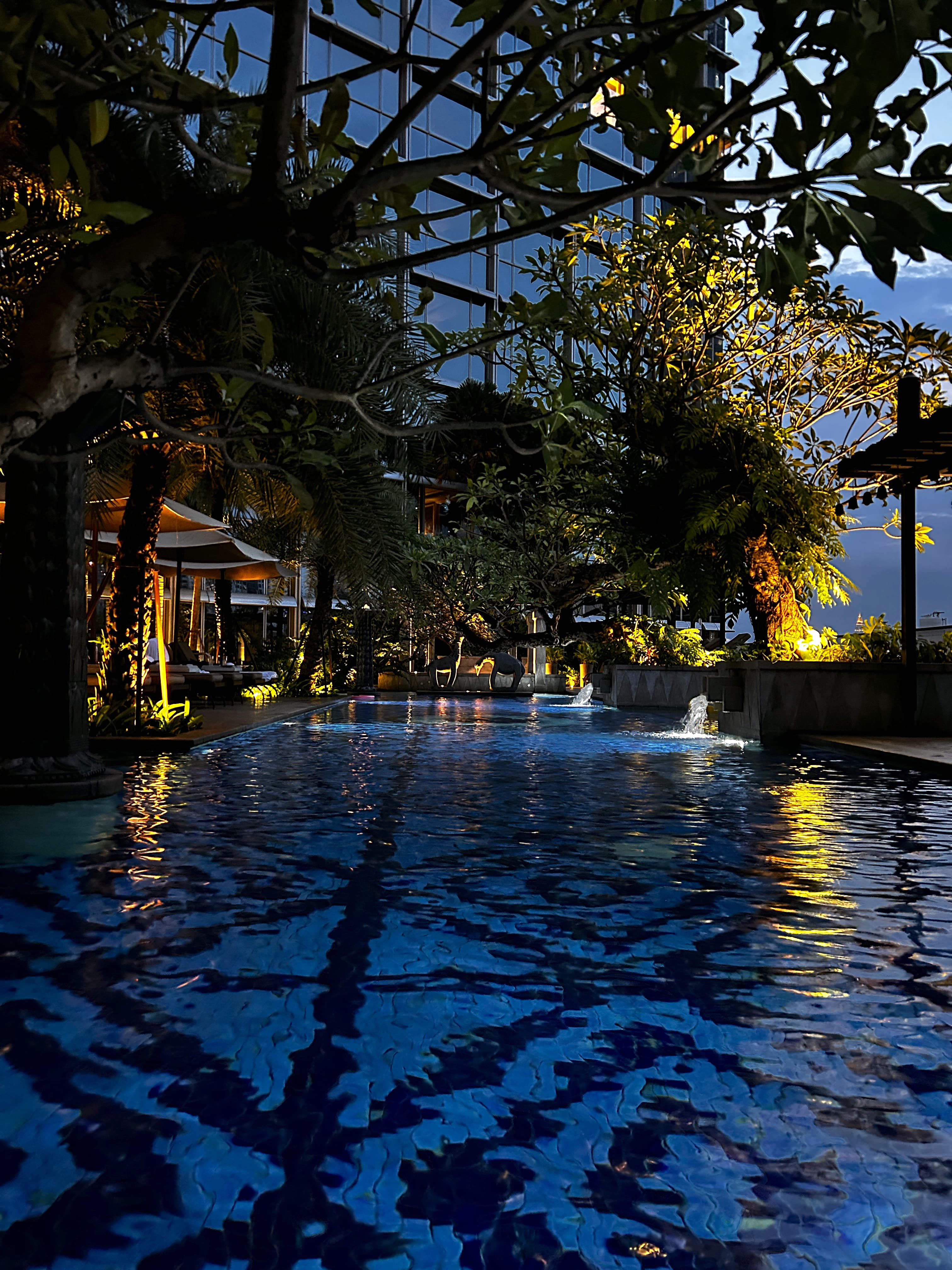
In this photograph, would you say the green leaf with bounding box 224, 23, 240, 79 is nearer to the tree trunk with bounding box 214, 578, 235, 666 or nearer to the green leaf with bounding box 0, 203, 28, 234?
the green leaf with bounding box 0, 203, 28, 234

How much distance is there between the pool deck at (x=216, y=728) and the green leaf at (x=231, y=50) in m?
7.93

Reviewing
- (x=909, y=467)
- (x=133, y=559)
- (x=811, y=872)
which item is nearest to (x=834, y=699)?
(x=909, y=467)

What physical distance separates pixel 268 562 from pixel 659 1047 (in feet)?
57.8

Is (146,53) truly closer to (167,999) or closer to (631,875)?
(167,999)

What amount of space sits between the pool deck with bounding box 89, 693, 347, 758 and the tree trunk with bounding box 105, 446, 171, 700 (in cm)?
92

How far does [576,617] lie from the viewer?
31.1 meters

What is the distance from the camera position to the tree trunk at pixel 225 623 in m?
23.5

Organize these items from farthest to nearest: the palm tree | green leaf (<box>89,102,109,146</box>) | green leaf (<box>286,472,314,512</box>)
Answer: the palm tree
green leaf (<box>286,472,314,512</box>)
green leaf (<box>89,102,109,146</box>)

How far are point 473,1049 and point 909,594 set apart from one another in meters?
10.4

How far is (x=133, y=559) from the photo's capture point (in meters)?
11.1

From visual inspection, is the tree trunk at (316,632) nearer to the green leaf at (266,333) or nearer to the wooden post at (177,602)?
the wooden post at (177,602)

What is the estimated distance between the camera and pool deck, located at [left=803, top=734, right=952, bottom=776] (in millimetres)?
9430

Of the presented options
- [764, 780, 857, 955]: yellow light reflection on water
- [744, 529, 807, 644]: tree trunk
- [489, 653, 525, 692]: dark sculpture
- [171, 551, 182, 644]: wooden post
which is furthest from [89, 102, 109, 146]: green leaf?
[489, 653, 525, 692]: dark sculpture

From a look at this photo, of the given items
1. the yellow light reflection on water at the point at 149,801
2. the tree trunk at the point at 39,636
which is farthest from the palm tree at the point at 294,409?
the yellow light reflection on water at the point at 149,801
